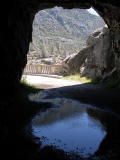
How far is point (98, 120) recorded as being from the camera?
1239 centimetres

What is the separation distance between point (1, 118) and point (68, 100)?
8918 millimetres

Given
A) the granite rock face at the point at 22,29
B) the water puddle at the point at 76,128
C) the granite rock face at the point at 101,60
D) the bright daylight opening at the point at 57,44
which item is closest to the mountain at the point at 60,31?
the bright daylight opening at the point at 57,44

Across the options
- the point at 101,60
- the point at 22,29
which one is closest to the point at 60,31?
the point at 101,60

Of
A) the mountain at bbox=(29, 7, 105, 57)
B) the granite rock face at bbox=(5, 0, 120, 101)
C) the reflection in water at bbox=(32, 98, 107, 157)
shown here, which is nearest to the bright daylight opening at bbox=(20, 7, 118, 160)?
the reflection in water at bbox=(32, 98, 107, 157)

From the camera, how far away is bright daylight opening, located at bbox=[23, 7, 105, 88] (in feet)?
108

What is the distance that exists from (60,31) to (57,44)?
81.3 ft

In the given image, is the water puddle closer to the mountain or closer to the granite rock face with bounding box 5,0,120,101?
the granite rock face with bounding box 5,0,120,101

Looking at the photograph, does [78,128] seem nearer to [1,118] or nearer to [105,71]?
[1,118]

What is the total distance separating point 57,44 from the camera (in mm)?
78750

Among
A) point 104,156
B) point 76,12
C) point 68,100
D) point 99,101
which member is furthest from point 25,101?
point 76,12

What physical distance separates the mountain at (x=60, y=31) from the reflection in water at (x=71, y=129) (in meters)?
47.7

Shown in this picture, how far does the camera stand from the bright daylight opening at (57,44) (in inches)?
1296

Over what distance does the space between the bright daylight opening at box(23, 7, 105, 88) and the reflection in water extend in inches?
378

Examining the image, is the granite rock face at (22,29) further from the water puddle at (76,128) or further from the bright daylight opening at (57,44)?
the bright daylight opening at (57,44)
